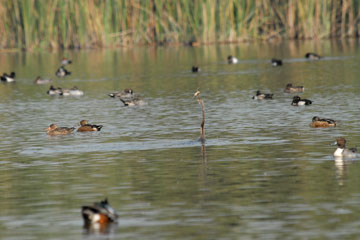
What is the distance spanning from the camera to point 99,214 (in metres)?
15.1

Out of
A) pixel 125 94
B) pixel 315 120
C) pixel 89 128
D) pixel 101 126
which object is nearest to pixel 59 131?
pixel 89 128

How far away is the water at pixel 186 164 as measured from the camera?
1523cm

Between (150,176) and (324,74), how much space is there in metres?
29.9

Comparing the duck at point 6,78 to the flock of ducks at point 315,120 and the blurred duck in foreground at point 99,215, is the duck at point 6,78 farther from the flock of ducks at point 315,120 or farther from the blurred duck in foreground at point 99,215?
the blurred duck in foreground at point 99,215

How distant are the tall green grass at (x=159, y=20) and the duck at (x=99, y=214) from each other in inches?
2079

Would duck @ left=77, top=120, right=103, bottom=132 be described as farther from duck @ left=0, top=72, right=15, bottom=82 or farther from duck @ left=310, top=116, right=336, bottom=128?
duck @ left=0, top=72, right=15, bottom=82

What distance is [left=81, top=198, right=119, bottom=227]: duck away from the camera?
14.9 meters

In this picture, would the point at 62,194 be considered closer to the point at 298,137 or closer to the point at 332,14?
the point at 298,137

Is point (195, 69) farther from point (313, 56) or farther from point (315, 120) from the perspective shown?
point (315, 120)

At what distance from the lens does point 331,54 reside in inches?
2408

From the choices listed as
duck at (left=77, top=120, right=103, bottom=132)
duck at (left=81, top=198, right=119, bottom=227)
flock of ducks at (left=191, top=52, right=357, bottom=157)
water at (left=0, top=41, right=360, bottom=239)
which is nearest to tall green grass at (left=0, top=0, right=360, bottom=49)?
flock of ducks at (left=191, top=52, right=357, bottom=157)

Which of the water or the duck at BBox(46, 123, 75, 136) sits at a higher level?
the duck at BBox(46, 123, 75, 136)

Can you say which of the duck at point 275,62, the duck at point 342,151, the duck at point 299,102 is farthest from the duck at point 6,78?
the duck at point 342,151

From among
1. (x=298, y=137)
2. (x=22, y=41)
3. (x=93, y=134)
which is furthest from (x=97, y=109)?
(x=22, y=41)
